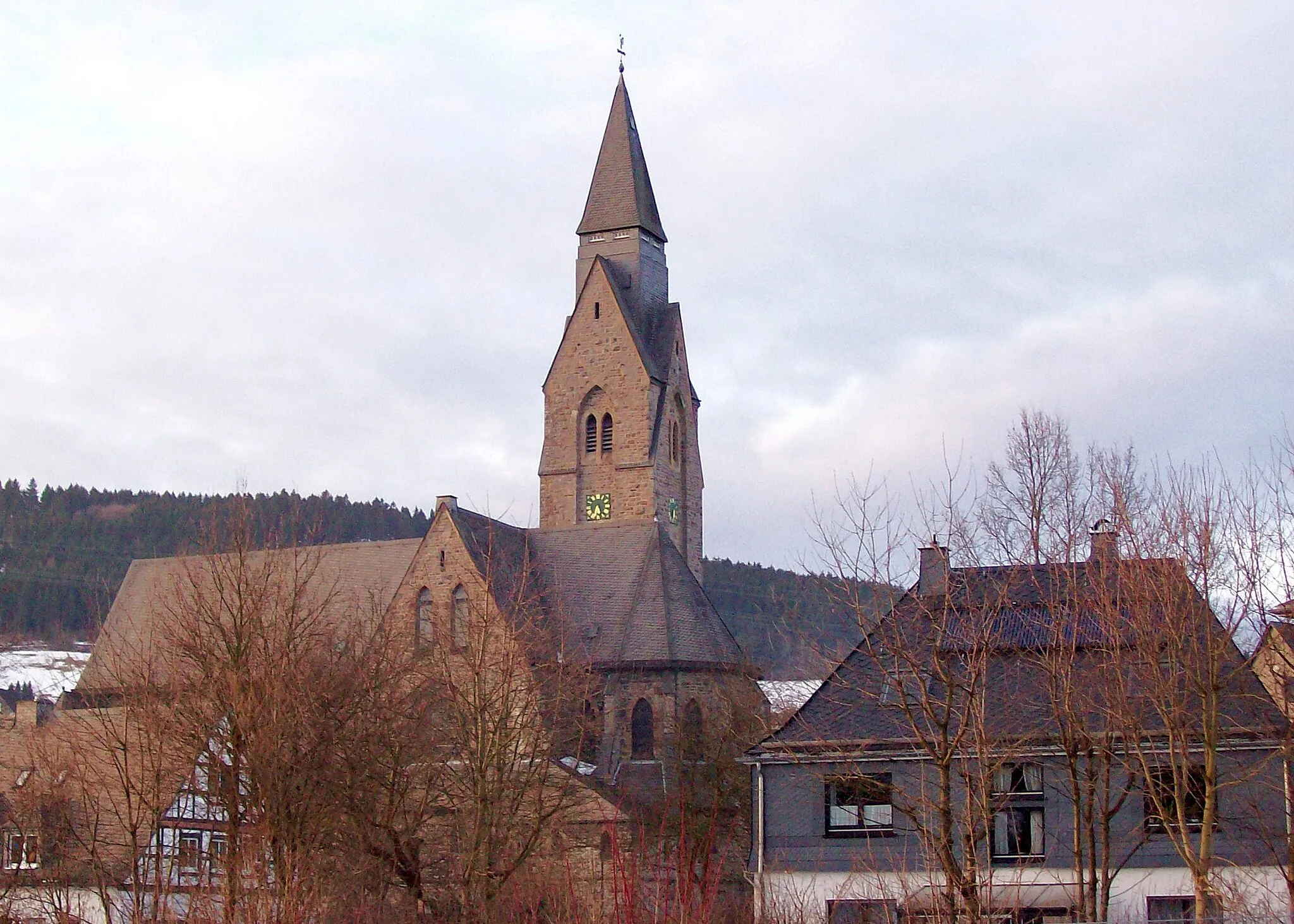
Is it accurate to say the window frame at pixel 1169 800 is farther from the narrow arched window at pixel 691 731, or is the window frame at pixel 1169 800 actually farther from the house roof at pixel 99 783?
the narrow arched window at pixel 691 731

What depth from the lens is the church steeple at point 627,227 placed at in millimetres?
60281

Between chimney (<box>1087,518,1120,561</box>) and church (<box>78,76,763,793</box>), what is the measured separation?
1005 centimetres

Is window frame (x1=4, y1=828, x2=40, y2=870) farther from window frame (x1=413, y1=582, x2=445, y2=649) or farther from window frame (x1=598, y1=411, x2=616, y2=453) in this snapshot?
window frame (x1=598, y1=411, x2=616, y2=453)

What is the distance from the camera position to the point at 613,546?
4750 cm

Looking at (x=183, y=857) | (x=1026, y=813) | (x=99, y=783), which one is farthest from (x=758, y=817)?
(x=99, y=783)

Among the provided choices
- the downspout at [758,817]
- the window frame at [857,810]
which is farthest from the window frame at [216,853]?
the window frame at [857,810]

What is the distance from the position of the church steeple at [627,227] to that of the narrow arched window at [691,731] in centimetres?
1951

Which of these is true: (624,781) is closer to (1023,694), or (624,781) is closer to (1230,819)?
(1023,694)

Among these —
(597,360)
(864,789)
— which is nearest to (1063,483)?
(864,789)

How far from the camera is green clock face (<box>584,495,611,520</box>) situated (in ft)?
188

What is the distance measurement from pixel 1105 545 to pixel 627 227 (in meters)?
40.8

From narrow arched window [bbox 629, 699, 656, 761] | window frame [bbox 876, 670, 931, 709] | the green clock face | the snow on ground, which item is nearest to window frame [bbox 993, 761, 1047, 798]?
window frame [bbox 876, 670, 931, 709]

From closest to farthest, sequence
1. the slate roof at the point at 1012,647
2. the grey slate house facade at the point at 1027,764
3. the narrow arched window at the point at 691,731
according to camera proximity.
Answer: the grey slate house facade at the point at 1027,764 < the slate roof at the point at 1012,647 < the narrow arched window at the point at 691,731

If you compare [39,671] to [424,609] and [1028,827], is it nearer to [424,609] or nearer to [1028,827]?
[424,609]
